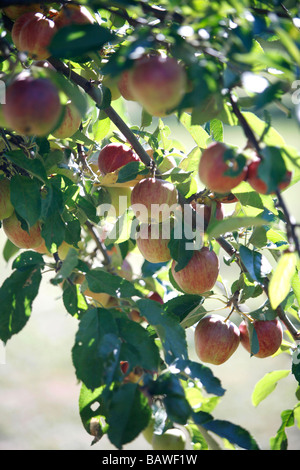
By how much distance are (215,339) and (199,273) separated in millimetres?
130

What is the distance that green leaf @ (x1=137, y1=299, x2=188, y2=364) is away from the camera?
715mm

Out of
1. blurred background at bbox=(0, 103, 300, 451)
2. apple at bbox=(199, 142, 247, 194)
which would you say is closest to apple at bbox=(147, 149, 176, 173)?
apple at bbox=(199, 142, 247, 194)

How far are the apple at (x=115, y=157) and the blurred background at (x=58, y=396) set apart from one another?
46.8 inches

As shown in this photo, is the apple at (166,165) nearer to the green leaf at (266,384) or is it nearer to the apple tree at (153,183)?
the apple tree at (153,183)

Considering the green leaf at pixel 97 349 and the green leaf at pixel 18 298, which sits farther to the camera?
the green leaf at pixel 18 298

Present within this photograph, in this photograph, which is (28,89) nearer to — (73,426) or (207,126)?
(207,126)

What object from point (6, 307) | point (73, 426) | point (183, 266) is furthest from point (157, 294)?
point (73, 426)

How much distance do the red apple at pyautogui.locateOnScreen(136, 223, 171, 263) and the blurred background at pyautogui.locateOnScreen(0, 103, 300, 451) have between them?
1.23 meters

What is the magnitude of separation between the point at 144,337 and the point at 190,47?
36 cm

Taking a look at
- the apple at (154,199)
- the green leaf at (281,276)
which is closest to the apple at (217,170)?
the green leaf at (281,276)

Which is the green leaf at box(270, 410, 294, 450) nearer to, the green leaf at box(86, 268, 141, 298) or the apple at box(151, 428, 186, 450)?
the apple at box(151, 428, 186, 450)

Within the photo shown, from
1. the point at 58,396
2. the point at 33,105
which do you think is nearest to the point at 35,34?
the point at 33,105

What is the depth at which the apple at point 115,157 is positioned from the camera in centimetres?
92

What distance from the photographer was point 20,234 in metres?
0.90
